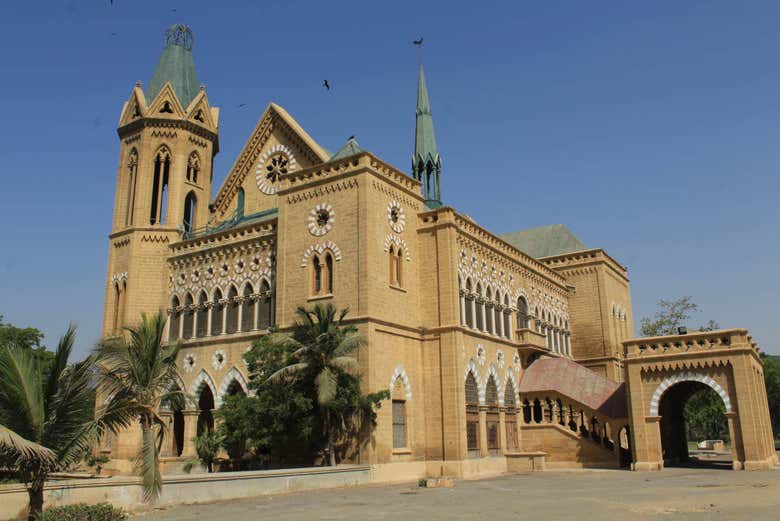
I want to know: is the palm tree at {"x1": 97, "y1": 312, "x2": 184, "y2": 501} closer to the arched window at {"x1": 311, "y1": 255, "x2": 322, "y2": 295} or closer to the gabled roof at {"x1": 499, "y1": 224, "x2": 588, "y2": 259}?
Result: the arched window at {"x1": 311, "y1": 255, "x2": 322, "y2": 295}

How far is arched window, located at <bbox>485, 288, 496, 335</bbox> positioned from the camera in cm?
3184

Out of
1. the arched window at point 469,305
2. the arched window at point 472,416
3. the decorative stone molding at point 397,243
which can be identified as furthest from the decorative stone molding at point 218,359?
the arched window at point 469,305

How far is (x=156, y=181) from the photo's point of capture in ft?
114

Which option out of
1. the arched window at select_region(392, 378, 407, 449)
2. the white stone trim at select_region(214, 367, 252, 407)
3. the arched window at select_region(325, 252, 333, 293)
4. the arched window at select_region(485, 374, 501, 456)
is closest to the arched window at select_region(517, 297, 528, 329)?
the arched window at select_region(485, 374, 501, 456)

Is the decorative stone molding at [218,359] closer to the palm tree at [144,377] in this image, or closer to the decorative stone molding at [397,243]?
the decorative stone molding at [397,243]

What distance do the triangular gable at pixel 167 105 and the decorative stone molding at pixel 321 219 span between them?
11.4 meters

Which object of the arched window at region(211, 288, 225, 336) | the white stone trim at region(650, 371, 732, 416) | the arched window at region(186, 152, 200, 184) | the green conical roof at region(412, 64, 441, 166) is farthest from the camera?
the green conical roof at region(412, 64, 441, 166)

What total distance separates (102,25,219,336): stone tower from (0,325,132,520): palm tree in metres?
20.9

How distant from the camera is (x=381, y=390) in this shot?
24.6 m

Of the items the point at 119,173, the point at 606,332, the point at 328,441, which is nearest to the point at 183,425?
the point at 328,441

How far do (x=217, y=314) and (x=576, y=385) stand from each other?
16.5m

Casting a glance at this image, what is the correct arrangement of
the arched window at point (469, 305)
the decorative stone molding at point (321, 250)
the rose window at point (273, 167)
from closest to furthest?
the decorative stone molding at point (321, 250), the arched window at point (469, 305), the rose window at point (273, 167)

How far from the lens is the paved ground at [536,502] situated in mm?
13750

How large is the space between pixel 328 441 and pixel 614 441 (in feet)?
43.4
